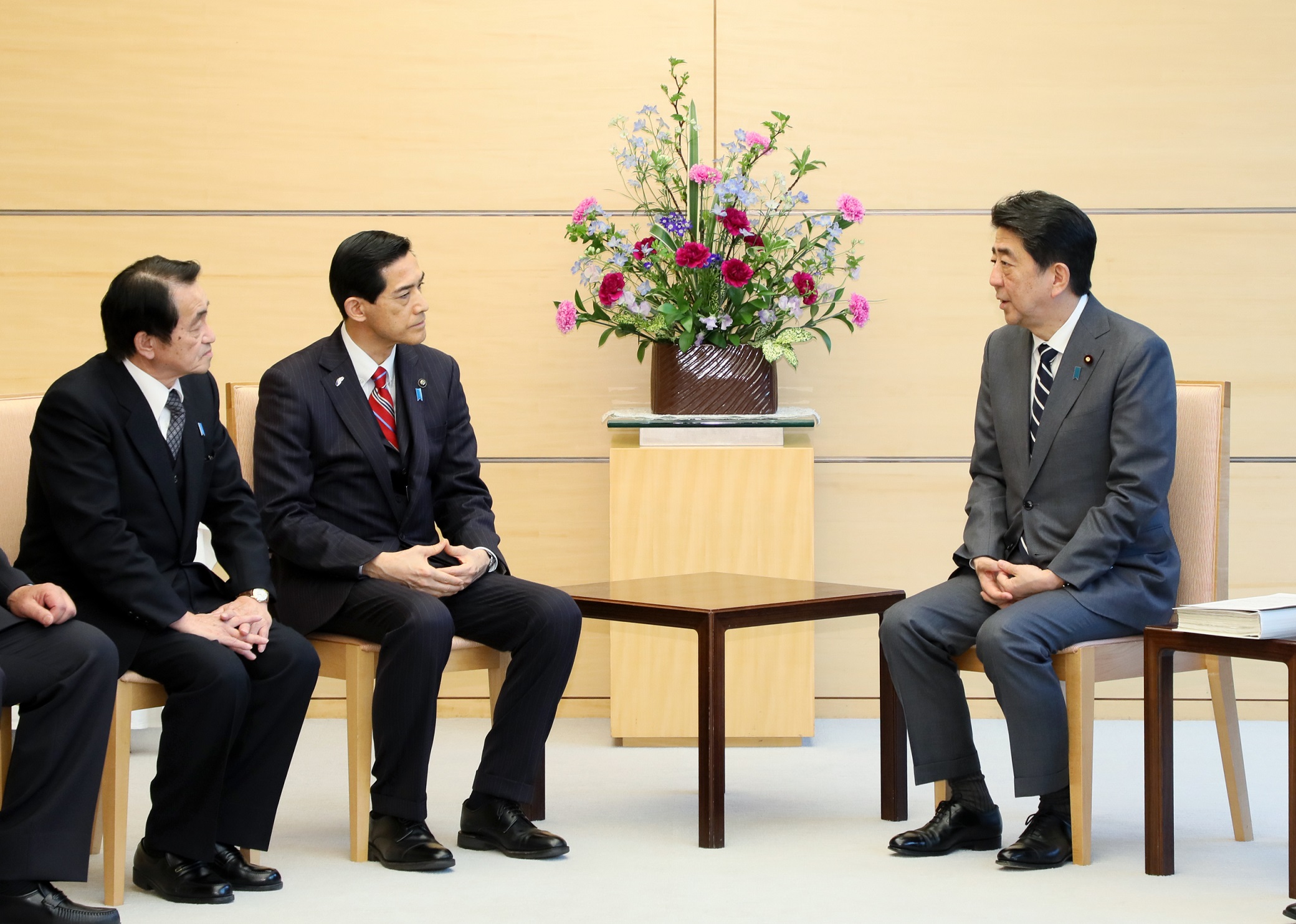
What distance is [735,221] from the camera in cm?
410

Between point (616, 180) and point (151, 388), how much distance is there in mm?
2021

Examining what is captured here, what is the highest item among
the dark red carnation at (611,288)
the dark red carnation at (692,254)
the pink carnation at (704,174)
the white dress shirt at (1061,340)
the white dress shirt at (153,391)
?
the pink carnation at (704,174)

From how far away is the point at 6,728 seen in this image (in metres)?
2.91

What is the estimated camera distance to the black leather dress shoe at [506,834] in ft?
10.6

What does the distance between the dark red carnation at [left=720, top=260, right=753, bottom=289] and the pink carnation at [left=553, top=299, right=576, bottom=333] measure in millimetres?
481

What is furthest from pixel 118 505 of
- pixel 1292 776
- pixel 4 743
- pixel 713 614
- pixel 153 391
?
pixel 1292 776

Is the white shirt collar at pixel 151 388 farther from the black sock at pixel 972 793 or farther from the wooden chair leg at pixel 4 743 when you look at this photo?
the black sock at pixel 972 793

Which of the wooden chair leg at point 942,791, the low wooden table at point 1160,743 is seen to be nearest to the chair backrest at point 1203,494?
the low wooden table at point 1160,743

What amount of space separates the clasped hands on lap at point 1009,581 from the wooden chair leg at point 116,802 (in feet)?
6.21

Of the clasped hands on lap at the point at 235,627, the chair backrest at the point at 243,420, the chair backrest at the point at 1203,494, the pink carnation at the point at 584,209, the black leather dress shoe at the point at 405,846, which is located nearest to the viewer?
the clasped hands on lap at the point at 235,627

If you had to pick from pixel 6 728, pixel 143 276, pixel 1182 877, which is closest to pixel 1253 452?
pixel 1182 877

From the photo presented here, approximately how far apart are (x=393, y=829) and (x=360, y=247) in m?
1.35

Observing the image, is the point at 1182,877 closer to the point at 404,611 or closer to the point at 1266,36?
the point at 404,611

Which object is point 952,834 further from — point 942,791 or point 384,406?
point 384,406
